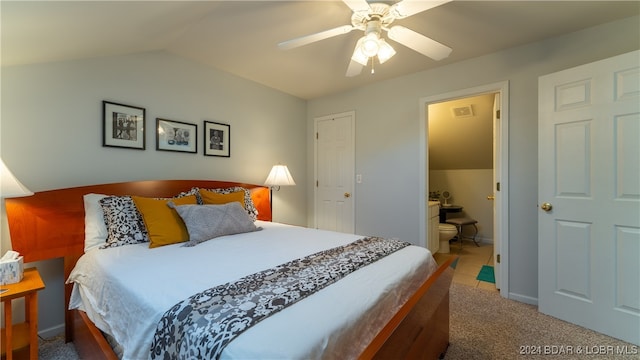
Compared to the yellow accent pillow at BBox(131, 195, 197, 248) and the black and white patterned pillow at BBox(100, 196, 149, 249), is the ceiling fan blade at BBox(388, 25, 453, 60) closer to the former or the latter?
the yellow accent pillow at BBox(131, 195, 197, 248)

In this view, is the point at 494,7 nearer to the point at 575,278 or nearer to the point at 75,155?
the point at 575,278

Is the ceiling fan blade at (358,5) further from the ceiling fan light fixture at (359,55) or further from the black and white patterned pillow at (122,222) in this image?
the black and white patterned pillow at (122,222)

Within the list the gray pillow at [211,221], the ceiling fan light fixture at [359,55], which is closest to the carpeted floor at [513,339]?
the gray pillow at [211,221]

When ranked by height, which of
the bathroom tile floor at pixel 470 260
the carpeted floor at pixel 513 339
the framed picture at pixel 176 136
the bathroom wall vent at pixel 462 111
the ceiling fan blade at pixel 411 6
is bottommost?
the carpeted floor at pixel 513 339

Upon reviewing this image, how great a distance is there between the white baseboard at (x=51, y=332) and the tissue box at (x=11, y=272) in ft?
2.32

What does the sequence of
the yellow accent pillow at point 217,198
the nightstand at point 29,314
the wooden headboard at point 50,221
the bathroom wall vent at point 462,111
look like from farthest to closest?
1. the bathroom wall vent at point 462,111
2. the yellow accent pillow at point 217,198
3. the wooden headboard at point 50,221
4. the nightstand at point 29,314

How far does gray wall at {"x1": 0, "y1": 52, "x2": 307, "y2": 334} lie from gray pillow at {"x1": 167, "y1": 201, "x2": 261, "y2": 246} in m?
0.76

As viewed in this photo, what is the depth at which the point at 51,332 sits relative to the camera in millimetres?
1985

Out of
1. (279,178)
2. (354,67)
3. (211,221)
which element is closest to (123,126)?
(211,221)

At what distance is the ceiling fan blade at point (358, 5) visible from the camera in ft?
4.94

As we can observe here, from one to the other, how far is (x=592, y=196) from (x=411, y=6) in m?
1.98

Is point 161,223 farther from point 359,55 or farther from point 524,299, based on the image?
point 524,299

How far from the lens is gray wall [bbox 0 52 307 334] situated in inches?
73.9

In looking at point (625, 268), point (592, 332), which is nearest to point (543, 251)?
point (625, 268)
